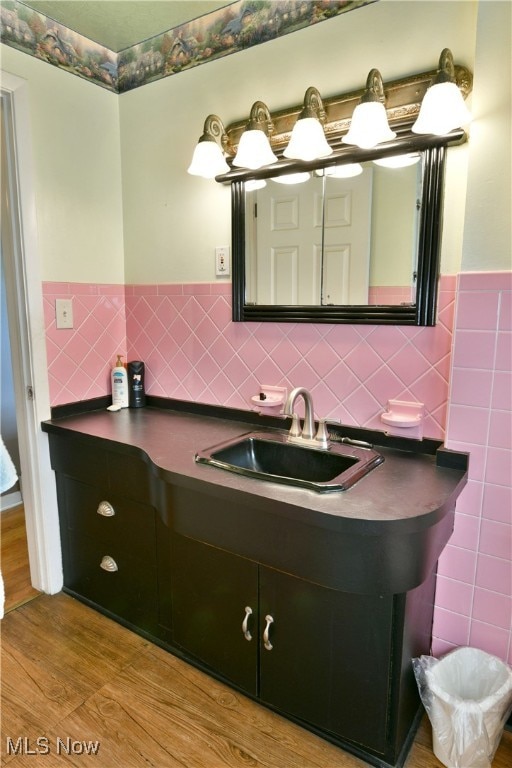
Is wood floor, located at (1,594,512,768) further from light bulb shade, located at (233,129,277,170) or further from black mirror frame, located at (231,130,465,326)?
light bulb shade, located at (233,129,277,170)

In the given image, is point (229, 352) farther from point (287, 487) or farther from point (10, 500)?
point (10, 500)

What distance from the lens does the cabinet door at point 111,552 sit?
1718mm

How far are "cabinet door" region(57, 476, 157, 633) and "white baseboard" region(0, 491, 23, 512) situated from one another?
3.57ft

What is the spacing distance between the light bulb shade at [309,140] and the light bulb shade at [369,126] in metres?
0.10

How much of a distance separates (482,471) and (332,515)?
0.55m

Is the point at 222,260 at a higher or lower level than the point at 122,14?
lower

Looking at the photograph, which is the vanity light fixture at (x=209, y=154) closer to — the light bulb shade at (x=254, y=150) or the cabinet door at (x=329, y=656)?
the light bulb shade at (x=254, y=150)

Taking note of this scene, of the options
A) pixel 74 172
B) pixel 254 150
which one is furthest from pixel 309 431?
pixel 74 172

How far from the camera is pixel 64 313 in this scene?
2023 millimetres

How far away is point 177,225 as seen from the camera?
6.70ft

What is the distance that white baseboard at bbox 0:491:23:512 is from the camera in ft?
9.50

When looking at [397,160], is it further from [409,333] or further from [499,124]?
[409,333]

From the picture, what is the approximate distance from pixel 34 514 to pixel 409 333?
1.72 meters

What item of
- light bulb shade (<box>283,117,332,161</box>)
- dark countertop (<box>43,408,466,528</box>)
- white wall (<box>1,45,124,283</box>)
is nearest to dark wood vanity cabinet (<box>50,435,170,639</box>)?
dark countertop (<box>43,408,466,528</box>)
